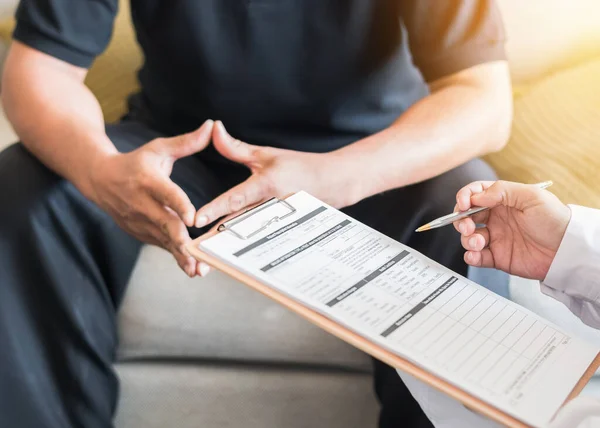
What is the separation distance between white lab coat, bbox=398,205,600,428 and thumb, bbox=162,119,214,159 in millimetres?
364

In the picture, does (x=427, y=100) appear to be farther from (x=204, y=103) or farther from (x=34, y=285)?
(x=34, y=285)

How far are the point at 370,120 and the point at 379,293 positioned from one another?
454 millimetres

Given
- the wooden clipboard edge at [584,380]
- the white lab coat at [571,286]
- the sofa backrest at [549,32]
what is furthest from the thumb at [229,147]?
the sofa backrest at [549,32]

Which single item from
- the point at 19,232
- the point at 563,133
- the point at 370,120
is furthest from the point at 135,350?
the point at 563,133

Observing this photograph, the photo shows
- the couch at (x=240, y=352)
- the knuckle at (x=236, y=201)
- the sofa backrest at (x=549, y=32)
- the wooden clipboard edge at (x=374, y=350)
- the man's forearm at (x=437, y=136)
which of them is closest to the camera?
the wooden clipboard edge at (x=374, y=350)

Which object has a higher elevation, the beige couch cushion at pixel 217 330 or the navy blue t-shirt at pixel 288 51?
the navy blue t-shirt at pixel 288 51

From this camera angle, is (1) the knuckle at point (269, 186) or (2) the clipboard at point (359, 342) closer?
(2) the clipboard at point (359, 342)

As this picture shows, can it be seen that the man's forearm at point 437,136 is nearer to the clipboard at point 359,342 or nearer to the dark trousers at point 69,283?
the dark trousers at point 69,283

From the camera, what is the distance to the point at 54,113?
81 centimetres

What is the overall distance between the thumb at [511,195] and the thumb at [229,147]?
29 centimetres

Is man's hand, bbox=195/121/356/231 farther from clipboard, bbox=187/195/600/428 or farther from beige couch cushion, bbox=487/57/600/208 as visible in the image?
beige couch cushion, bbox=487/57/600/208

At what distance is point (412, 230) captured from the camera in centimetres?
78

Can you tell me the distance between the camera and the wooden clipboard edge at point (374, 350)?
0.44 m

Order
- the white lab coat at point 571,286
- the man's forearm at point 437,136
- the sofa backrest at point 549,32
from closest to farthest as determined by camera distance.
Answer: the white lab coat at point 571,286
the man's forearm at point 437,136
the sofa backrest at point 549,32
